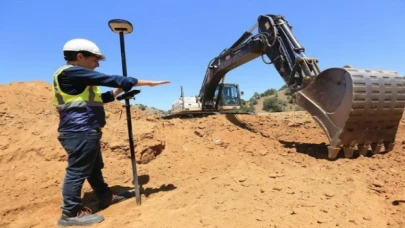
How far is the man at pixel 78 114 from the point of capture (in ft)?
10.8

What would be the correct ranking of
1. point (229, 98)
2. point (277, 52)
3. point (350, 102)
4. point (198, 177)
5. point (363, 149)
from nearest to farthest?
1. point (198, 177)
2. point (350, 102)
3. point (363, 149)
4. point (277, 52)
5. point (229, 98)

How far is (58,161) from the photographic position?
4902 mm

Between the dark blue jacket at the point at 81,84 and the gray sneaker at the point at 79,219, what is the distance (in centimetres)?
82

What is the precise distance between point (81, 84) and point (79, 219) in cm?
131

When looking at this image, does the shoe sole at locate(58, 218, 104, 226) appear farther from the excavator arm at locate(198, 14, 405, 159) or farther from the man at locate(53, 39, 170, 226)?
the excavator arm at locate(198, 14, 405, 159)

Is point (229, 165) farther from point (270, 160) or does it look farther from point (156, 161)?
point (156, 161)

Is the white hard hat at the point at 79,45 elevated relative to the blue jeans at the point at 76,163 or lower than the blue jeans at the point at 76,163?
elevated

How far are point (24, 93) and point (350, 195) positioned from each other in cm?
604

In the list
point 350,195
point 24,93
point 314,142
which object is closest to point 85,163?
point 350,195

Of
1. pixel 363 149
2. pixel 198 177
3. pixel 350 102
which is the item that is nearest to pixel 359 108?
pixel 350 102

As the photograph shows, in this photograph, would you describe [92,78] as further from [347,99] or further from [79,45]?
[347,99]

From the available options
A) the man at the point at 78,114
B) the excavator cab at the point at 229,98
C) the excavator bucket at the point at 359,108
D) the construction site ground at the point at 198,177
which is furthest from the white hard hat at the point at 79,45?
the excavator cab at the point at 229,98

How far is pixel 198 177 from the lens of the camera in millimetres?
4555

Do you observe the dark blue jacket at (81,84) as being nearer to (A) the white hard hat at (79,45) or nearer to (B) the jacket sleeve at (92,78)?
(B) the jacket sleeve at (92,78)
